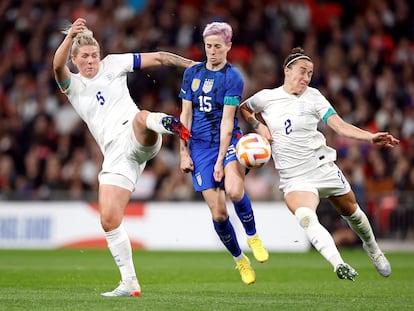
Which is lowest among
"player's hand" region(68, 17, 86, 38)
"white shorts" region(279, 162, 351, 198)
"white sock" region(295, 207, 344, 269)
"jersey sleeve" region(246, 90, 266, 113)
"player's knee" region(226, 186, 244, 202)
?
"white sock" region(295, 207, 344, 269)

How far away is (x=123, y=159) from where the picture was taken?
9.97 meters

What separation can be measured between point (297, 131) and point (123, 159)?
1992mm

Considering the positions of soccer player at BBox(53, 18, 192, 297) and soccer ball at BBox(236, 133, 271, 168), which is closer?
soccer player at BBox(53, 18, 192, 297)

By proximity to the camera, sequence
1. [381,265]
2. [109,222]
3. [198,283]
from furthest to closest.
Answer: [198,283] < [381,265] < [109,222]

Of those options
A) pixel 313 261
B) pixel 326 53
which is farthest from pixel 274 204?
pixel 326 53

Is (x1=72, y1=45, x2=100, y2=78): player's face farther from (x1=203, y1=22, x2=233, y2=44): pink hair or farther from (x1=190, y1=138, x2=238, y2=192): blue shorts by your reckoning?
(x1=190, y1=138, x2=238, y2=192): blue shorts

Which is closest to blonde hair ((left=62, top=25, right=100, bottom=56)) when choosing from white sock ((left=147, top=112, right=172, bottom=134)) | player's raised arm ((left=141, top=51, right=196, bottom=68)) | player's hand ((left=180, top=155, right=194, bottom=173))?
player's raised arm ((left=141, top=51, right=196, bottom=68))

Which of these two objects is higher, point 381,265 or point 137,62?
point 137,62

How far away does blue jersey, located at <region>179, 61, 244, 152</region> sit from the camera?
1061 centimetres

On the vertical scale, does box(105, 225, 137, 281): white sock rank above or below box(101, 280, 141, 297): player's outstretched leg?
above

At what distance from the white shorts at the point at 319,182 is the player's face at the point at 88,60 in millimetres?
2396

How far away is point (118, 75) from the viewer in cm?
1042

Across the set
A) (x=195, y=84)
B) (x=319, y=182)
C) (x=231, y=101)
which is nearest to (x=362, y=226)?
(x=319, y=182)

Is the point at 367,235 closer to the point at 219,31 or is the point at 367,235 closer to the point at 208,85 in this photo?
the point at 208,85
